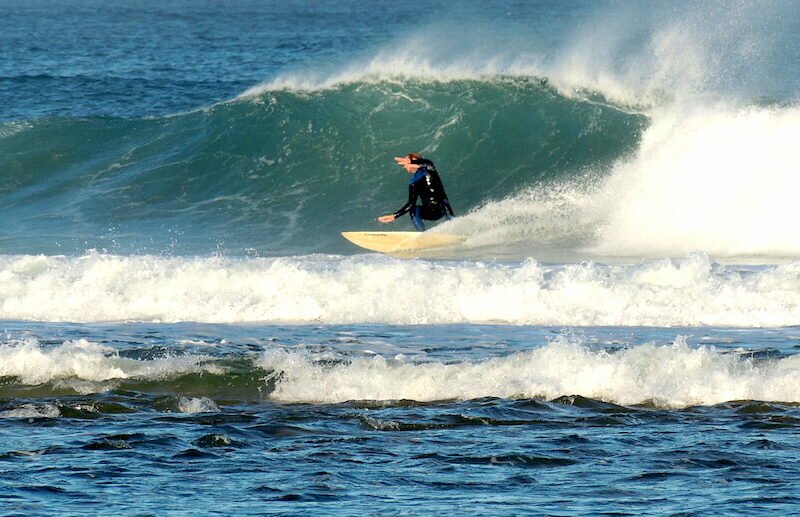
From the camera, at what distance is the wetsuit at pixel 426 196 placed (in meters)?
16.6

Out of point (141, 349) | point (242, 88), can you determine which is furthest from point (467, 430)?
point (242, 88)

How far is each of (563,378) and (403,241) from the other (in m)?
7.30

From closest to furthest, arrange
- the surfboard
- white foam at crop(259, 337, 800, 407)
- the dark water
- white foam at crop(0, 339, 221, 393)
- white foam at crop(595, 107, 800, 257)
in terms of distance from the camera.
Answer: the dark water < white foam at crop(259, 337, 800, 407) < white foam at crop(0, 339, 221, 393) < the surfboard < white foam at crop(595, 107, 800, 257)

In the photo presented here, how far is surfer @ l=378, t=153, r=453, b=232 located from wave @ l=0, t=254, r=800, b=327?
2416mm

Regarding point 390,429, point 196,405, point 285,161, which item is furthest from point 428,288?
point 285,161

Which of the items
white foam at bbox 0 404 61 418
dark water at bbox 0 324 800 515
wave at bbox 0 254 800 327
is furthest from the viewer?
wave at bbox 0 254 800 327

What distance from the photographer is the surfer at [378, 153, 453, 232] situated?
16.5 metres

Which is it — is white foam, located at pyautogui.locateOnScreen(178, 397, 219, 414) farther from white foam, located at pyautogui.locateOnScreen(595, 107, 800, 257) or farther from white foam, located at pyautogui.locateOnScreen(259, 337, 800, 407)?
white foam, located at pyautogui.locateOnScreen(595, 107, 800, 257)

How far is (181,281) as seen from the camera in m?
13.9

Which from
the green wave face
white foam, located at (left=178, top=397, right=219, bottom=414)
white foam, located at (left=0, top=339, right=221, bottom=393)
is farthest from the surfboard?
white foam, located at (left=178, top=397, right=219, bottom=414)

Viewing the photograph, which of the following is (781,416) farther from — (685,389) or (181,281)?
(181,281)

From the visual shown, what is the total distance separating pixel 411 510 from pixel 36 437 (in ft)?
A: 8.98

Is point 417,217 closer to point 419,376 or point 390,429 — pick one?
point 419,376

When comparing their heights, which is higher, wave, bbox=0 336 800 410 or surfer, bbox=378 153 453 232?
surfer, bbox=378 153 453 232
